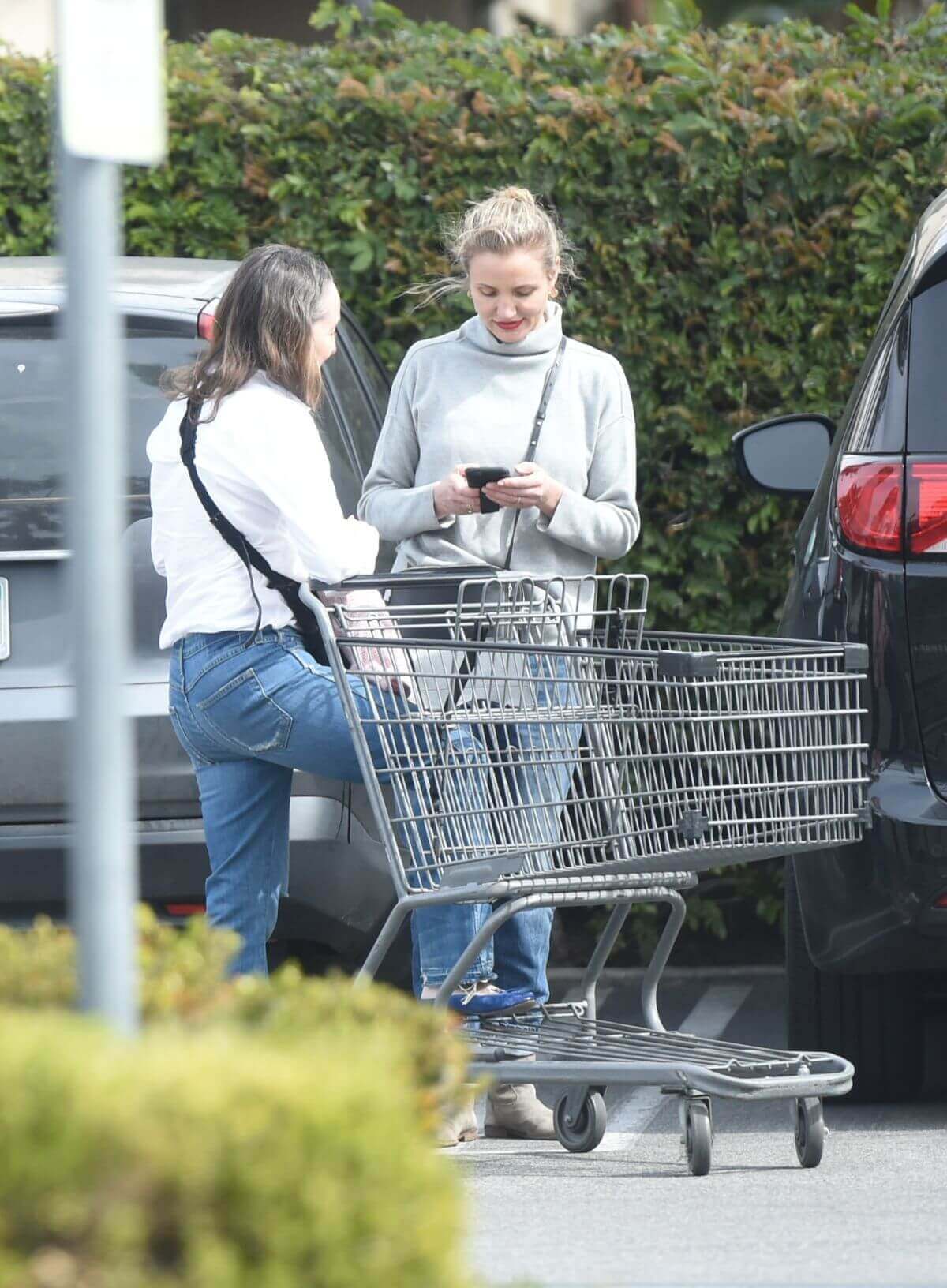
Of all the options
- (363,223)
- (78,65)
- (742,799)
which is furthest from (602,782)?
(363,223)

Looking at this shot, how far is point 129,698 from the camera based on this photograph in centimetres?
449

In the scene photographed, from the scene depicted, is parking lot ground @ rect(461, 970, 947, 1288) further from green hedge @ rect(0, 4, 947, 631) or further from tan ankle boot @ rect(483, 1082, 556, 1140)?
green hedge @ rect(0, 4, 947, 631)

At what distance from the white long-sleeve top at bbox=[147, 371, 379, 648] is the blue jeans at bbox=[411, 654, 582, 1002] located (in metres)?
0.47

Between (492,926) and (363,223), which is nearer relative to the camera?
(492,926)

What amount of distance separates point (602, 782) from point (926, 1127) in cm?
110

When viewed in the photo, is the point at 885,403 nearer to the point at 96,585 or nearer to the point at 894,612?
the point at 894,612

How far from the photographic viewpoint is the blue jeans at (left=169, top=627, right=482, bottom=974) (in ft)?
13.5

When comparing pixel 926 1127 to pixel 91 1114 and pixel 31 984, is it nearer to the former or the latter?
pixel 31 984

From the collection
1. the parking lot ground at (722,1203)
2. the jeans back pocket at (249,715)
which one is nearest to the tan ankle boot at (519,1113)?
the parking lot ground at (722,1203)

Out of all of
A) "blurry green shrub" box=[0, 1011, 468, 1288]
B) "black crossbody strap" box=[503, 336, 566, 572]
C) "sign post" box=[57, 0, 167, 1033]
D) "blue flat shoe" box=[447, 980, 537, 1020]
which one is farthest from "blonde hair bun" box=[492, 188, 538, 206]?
"blurry green shrub" box=[0, 1011, 468, 1288]

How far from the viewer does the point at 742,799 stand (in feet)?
12.8

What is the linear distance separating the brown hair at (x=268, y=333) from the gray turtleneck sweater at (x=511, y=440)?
487 mm

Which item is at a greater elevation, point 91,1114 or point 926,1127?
point 91,1114

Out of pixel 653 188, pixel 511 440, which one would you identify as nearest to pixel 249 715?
pixel 511 440
